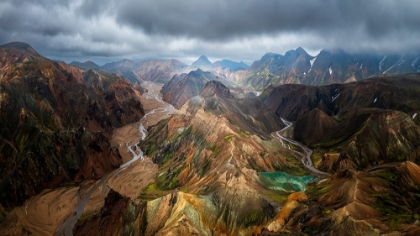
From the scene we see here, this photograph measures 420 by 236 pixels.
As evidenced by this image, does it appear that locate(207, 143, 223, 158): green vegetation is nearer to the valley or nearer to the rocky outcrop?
the valley

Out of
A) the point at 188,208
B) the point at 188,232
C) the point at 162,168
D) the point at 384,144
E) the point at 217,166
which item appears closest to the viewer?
the point at 188,232

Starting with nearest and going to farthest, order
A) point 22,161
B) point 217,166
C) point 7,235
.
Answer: point 7,235 < point 217,166 < point 22,161

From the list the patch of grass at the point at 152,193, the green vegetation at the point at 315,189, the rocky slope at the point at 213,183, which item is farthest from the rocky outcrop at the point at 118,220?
the green vegetation at the point at 315,189

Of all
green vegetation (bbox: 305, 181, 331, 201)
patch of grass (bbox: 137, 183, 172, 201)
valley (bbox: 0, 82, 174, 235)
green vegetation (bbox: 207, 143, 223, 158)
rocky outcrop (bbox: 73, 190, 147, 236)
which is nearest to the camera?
rocky outcrop (bbox: 73, 190, 147, 236)

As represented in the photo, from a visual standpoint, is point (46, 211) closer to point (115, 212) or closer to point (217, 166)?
point (115, 212)

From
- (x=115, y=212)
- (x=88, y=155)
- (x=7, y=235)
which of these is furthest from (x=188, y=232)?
(x=88, y=155)

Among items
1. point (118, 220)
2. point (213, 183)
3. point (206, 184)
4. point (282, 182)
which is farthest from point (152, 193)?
point (282, 182)

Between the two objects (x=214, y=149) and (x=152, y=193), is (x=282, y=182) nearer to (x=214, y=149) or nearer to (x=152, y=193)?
(x=214, y=149)

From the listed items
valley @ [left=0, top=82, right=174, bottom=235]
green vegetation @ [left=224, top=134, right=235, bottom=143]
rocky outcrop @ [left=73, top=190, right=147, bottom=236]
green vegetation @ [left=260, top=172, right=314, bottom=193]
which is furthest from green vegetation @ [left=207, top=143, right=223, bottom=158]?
rocky outcrop @ [left=73, top=190, right=147, bottom=236]

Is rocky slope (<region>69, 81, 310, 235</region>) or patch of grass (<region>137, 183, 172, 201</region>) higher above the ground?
rocky slope (<region>69, 81, 310, 235</region>)

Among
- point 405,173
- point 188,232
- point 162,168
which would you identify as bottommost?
point 162,168

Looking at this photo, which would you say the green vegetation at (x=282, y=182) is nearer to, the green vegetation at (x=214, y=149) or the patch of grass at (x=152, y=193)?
the green vegetation at (x=214, y=149)
